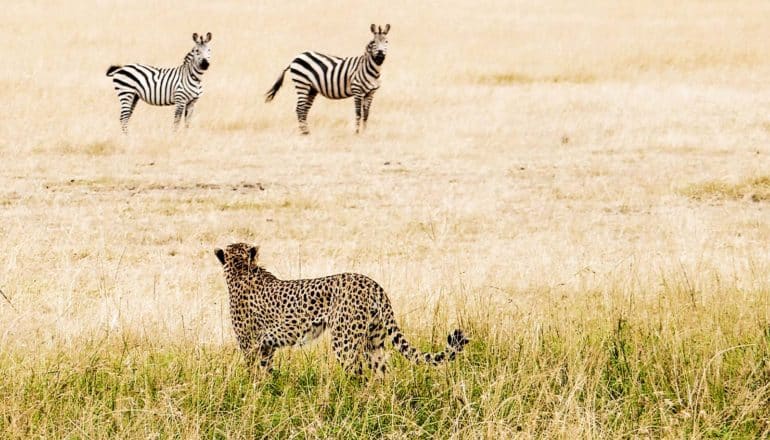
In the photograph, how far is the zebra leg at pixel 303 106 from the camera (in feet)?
54.8

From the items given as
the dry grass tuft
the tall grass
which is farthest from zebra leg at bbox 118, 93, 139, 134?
the tall grass

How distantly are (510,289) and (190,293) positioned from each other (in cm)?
201

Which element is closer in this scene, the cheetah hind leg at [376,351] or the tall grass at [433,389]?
the tall grass at [433,389]

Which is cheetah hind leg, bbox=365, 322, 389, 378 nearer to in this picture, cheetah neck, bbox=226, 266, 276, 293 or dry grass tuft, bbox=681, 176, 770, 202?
cheetah neck, bbox=226, 266, 276, 293

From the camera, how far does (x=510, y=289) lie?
267 inches

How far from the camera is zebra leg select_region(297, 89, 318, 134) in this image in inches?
658

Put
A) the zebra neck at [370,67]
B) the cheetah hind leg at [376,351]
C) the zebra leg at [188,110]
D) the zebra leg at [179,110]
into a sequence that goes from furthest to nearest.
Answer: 1. the zebra neck at [370,67]
2. the zebra leg at [188,110]
3. the zebra leg at [179,110]
4. the cheetah hind leg at [376,351]

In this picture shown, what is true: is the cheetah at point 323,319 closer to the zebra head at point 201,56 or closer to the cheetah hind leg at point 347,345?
the cheetah hind leg at point 347,345

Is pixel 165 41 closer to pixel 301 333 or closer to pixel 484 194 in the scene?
pixel 484 194

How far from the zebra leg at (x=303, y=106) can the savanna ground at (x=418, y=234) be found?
26cm

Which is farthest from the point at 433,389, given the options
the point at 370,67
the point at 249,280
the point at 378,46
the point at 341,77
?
the point at 341,77

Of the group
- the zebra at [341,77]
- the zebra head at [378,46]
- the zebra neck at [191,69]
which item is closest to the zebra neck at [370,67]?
the zebra at [341,77]

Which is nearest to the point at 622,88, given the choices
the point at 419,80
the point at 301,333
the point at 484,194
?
the point at 419,80

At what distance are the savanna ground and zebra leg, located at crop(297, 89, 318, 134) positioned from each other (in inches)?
10.2
